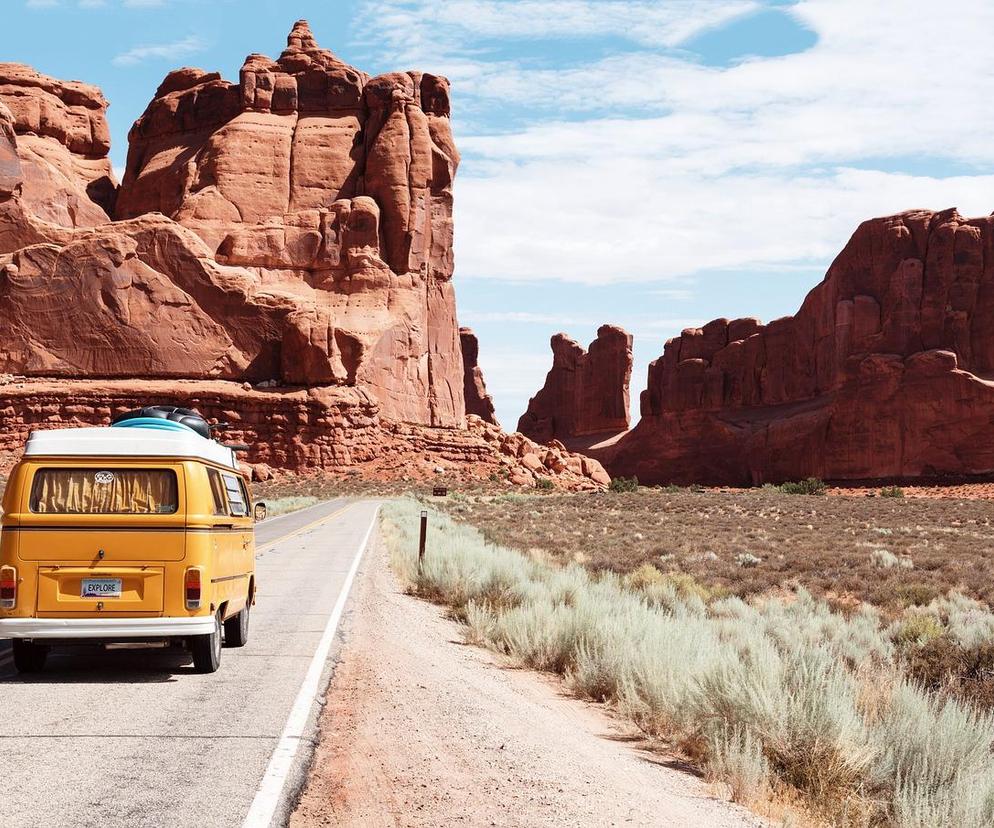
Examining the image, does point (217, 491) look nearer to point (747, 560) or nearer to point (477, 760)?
point (477, 760)

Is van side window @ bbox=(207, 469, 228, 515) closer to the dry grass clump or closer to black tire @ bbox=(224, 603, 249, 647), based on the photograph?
black tire @ bbox=(224, 603, 249, 647)

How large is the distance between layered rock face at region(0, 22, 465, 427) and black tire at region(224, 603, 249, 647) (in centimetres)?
6560

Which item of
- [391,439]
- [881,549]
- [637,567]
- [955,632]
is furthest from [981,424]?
[955,632]

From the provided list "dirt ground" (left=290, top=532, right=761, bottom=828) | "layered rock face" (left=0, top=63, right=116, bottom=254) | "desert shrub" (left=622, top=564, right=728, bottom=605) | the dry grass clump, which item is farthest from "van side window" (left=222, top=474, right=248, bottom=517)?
"layered rock face" (left=0, top=63, right=116, bottom=254)

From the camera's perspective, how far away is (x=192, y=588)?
9023 mm

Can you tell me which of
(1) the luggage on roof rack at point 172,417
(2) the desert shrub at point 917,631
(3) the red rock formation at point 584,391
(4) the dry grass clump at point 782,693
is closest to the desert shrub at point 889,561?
(4) the dry grass clump at point 782,693

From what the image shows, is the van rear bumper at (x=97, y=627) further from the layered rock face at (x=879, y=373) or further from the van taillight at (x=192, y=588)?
the layered rock face at (x=879, y=373)

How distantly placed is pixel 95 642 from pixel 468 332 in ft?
426

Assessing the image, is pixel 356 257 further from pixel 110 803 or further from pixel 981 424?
pixel 110 803

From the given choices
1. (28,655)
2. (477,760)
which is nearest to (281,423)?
(28,655)

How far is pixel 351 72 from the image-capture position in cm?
9319

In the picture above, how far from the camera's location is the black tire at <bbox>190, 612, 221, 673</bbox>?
9.27m

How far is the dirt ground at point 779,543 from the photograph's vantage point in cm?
1875

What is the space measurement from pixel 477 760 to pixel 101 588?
4.04 m
